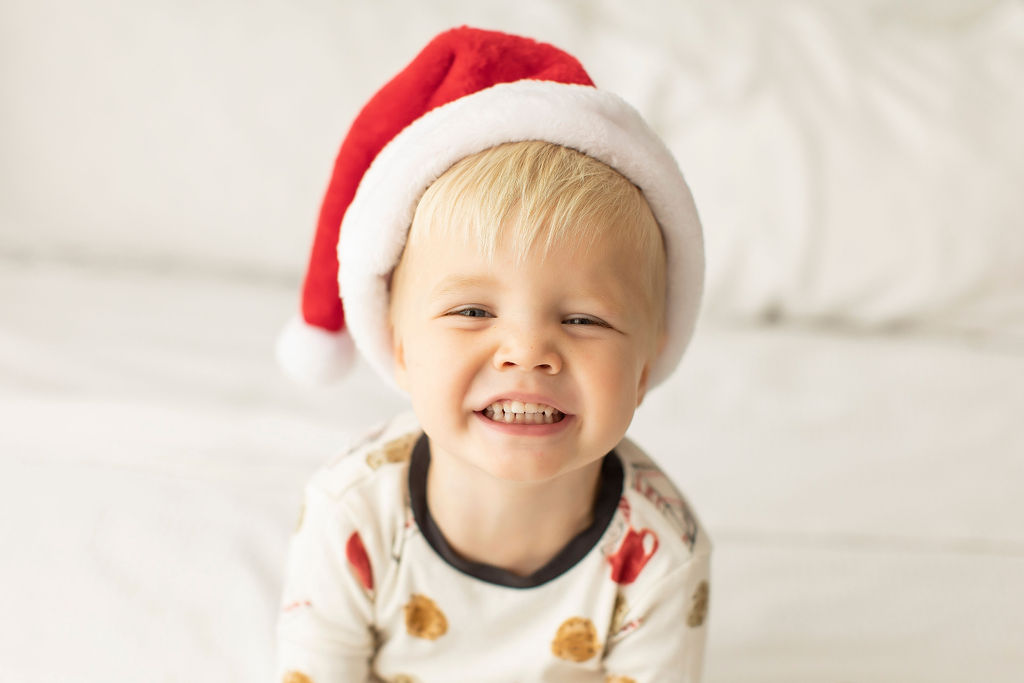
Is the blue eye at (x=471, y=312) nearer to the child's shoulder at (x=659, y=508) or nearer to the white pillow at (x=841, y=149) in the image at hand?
the child's shoulder at (x=659, y=508)

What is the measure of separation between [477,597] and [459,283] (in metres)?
0.27

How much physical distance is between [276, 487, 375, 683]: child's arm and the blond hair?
0.24 metres

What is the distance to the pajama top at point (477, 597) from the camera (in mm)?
770

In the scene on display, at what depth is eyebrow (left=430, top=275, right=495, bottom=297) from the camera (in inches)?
25.5

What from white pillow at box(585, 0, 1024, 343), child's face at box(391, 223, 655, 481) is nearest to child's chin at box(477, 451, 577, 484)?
child's face at box(391, 223, 655, 481)

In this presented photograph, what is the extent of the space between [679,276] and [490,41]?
227 mm

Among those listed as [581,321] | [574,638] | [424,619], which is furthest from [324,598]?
[581,321]

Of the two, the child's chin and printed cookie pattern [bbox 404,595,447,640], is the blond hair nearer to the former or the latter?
the child's chin

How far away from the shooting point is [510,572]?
30.7 inches

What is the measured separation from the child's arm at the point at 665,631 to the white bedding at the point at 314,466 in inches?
5.2

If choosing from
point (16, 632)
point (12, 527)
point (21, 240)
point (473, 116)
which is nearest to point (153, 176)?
point (21, 240)

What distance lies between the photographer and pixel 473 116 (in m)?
0.67

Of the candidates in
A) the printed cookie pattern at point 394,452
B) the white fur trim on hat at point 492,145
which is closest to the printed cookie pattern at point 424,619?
the printed cookie pattern at point 394,452

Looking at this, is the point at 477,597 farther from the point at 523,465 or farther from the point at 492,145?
the point at 492,145
